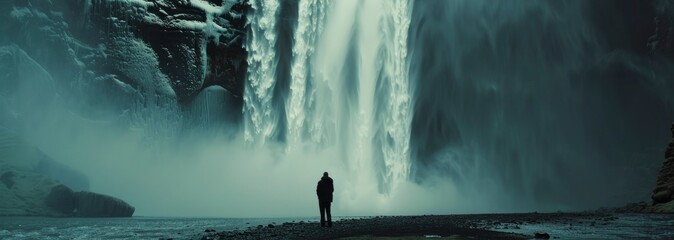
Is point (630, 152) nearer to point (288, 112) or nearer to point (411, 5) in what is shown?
point (411, 5)

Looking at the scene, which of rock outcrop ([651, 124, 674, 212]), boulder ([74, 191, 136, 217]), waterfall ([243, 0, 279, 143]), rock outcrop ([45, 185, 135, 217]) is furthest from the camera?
waterfall ([243, 0, 279, 143])

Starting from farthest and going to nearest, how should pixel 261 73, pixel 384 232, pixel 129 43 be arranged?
1. pixel 261 73
2. pixel 129 43
3. pixel 384 232

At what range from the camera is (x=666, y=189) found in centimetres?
3247

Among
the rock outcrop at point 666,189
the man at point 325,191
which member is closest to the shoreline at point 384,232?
the man at point 325,191

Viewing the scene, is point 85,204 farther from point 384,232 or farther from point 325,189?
point 384,232

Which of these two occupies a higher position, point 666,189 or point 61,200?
point 61,200

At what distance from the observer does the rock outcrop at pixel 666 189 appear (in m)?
31.1

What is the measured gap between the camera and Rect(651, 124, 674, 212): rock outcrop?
102ft

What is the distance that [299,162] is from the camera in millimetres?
50625

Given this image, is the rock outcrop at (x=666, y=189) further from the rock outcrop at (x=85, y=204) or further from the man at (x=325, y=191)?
the rock outcrop at (x=85, y=204)

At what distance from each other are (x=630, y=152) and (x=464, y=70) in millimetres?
25646

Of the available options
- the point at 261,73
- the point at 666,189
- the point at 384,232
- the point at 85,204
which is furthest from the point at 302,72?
the point at 384,232

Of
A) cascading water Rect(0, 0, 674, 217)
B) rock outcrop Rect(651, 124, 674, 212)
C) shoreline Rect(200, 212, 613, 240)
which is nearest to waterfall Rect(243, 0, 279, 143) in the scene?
cascading water Rect(0, 0, 674, 217)

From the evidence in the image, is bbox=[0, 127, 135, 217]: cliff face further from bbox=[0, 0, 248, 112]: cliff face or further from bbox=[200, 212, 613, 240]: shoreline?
bbox=[200, 212, 613, 240]: shoreline
